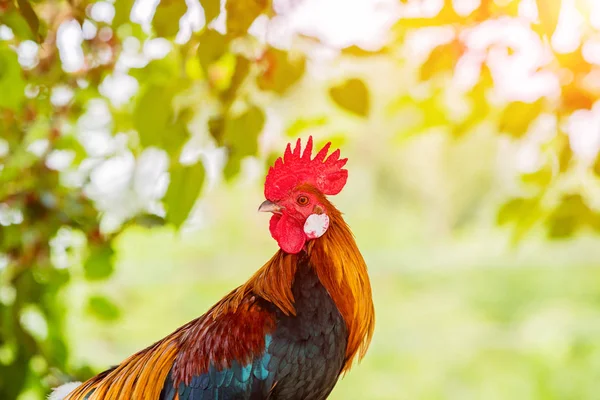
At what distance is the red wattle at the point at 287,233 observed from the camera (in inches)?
31.2

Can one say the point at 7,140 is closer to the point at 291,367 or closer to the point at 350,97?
the point at 350,97

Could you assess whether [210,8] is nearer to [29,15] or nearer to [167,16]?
[167,16]

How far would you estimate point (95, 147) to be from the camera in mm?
1537

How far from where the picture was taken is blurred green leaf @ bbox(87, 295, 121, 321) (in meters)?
1.42

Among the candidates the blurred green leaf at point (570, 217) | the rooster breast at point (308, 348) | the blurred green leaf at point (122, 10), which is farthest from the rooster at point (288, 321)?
the blurred green leaf at point (570, 217)

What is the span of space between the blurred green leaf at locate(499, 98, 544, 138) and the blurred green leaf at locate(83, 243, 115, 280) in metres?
0.78

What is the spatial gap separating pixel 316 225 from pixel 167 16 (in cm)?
33

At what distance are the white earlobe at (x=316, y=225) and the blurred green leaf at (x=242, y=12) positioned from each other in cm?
29

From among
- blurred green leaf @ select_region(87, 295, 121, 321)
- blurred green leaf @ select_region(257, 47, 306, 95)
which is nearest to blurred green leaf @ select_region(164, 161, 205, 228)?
blurred green leaf @ select_region(257, 47, 306, 95)

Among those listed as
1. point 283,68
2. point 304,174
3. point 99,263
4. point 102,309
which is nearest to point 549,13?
point 304,174

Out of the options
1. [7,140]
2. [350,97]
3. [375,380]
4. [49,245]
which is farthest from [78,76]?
[375,380]

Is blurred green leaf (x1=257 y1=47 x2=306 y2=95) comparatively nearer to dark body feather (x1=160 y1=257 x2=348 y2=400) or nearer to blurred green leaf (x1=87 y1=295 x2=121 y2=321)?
dark body feather (x1=160 y1=257 x2=348 y2=400)

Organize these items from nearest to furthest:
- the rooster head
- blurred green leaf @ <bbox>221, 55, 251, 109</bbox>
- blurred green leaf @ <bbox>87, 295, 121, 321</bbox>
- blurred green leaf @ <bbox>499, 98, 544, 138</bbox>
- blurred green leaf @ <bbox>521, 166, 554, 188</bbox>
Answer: the rooster head → blurred green leaf @ <bbox>221, 55, 251, 109</bbox> → blurred green leaf @ <bbox>499, 98, 544, 138</bbox> → blurred green leaf @ <bbox>521, 166, 554, 188</bbox> → blurred green leaf @ <bbox>87, 295, 121, 321</bbox>

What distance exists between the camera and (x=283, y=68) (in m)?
1.07
